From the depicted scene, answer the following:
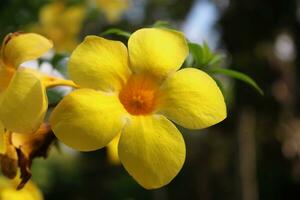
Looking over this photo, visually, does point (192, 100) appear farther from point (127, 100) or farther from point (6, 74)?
point (6, 74)

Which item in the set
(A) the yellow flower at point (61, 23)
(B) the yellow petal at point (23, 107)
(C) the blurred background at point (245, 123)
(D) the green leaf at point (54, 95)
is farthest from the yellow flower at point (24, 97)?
(C) the blurred background at point (245, 123)

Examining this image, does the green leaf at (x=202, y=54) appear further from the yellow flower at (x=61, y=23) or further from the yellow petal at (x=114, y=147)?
the yellow flower at (x=61, y=23)

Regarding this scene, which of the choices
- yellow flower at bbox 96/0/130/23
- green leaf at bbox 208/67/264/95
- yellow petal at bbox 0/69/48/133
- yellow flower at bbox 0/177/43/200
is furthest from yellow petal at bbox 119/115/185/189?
yellow flower at bbox 96/0/130/23

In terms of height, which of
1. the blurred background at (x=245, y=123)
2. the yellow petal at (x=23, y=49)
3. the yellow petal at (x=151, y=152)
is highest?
the yellow petal at (x=23, y=49)

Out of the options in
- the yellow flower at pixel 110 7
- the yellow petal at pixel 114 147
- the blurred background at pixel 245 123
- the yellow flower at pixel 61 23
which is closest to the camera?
the yellow petal at pixel 114 147

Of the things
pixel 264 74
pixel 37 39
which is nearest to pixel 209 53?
pixel 37 39

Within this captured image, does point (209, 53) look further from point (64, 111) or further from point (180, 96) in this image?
point (64, 111)

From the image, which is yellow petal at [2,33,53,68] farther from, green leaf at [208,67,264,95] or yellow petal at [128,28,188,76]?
green leaf at [208,67,264,95]
